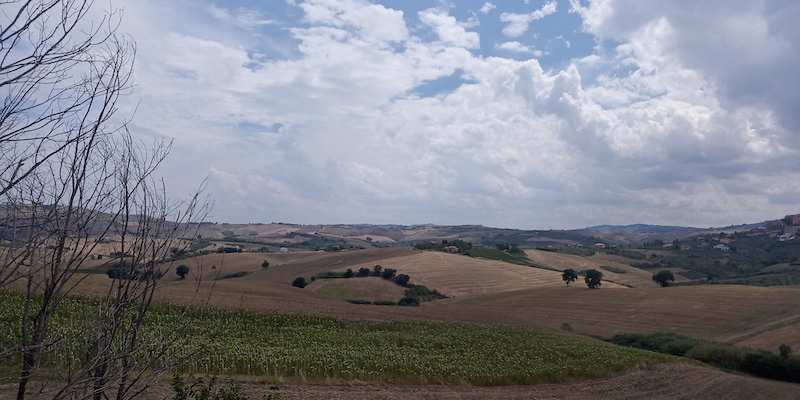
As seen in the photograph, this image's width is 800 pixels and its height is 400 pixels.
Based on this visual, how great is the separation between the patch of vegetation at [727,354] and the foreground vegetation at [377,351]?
22.0 feet

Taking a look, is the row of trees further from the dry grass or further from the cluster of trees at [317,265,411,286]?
the cluster of trees at [317,265,411,286]

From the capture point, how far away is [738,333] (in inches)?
2002

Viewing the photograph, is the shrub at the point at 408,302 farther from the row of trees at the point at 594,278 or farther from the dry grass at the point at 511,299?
the row of trees at the point at 594,278

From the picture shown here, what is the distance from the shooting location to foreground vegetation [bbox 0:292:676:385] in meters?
21.7

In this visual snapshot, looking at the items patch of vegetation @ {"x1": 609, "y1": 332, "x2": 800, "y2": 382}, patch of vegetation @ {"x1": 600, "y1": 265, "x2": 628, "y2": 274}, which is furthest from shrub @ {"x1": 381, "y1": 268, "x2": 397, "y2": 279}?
patch of vegetation @ {"x1": 600, "y1": 265, "x2": 628, "y2": 274}

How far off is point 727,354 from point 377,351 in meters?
26.7

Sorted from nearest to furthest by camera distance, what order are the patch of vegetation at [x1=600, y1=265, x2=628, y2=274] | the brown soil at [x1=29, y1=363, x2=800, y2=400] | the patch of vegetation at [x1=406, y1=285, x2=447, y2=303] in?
1. the brown soil at [x1=29, y1=363, x2=800, y2=400]
2. the patch of vegetation at [x1=406, y1=285, x2=447, y2=303]
3. the patch of vegetation at [x1=600, y1=265, x2=628, y2=274]

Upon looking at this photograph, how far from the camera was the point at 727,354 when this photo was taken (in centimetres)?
3831

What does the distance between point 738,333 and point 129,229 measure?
56901mm

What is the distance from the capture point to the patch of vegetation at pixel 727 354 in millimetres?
34281

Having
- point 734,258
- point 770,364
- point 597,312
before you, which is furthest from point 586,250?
point 770,364

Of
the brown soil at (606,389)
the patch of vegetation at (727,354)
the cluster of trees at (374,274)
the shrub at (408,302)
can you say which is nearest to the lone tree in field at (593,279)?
the cluster of trees at (374,274)

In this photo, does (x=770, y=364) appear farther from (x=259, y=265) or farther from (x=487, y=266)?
(x=259, y=265)

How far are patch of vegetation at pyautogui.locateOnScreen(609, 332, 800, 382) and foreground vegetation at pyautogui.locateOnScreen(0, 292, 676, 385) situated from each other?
670 centimetres
